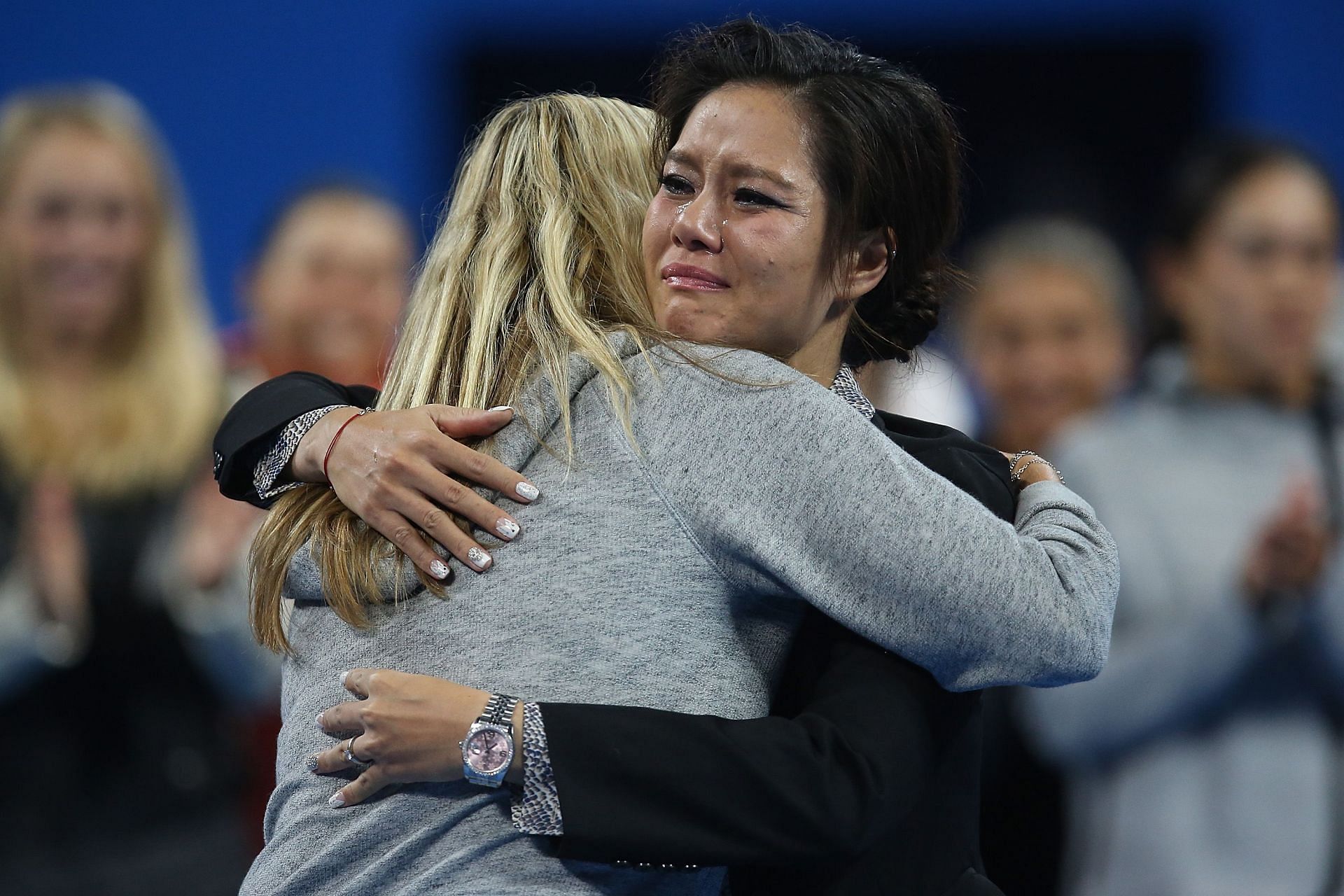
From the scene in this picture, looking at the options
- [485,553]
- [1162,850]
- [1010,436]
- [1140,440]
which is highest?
[485,553]

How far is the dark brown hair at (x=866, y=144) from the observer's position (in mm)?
1895

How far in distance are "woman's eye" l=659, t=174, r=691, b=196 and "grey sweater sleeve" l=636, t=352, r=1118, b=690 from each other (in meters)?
0.33

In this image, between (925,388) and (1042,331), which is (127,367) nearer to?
(1042,331)

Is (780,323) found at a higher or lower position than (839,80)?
lower

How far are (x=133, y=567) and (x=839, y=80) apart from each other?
2.14 metres

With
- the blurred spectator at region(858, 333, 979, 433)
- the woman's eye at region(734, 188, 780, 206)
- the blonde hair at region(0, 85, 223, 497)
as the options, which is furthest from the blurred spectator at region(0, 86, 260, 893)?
the woman's eye at region(734, 188, 780, 206)

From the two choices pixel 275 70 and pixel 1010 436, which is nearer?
pixel 1010 436

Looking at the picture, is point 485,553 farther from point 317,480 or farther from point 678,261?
point 678,261

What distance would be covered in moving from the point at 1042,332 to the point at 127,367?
2112 mm

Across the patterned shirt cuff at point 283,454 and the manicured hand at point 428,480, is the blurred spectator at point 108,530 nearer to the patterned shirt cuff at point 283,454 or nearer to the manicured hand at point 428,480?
the patterned shirt cuff at point 283,454

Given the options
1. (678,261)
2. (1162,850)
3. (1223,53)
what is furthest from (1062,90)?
(678,261)

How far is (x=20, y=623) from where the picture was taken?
11.1 ft

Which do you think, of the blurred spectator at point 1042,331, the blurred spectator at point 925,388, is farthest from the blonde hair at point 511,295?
the blurred spectator at point 1042,331

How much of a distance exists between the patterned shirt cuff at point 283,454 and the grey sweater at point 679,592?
0.27m
